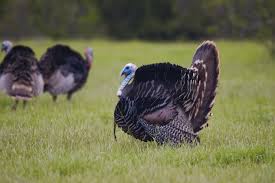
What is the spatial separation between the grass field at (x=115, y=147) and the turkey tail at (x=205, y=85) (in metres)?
0.32

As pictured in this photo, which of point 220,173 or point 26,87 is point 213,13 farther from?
point 220,173

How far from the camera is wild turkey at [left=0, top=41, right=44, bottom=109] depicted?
8938mm

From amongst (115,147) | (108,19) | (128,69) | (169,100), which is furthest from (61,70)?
(108,19)

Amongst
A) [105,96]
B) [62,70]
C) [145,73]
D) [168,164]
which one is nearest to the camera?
[168,164]

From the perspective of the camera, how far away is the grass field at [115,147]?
5.06m

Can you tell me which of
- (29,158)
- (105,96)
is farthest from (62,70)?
(29,158)

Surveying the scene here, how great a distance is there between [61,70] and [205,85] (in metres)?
4.78

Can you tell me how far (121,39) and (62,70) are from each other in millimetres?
28100

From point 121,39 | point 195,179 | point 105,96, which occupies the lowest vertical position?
point 195,179

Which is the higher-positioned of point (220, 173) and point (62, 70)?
point (62, 70)

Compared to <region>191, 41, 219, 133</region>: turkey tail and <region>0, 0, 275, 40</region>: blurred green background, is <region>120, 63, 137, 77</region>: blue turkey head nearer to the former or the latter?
<region>191, 41, 219, 133</region>: turkey tail

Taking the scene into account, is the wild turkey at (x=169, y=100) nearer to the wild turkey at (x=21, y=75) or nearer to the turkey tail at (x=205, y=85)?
the turkey tail at (x=205, y=85)

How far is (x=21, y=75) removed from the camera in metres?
9.02

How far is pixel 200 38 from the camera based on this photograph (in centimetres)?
3650
